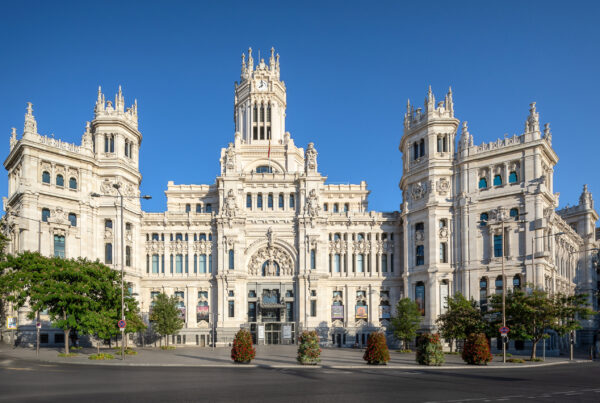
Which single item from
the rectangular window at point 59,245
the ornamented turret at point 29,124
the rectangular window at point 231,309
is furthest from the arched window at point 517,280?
the ornamented turret at point 29,124

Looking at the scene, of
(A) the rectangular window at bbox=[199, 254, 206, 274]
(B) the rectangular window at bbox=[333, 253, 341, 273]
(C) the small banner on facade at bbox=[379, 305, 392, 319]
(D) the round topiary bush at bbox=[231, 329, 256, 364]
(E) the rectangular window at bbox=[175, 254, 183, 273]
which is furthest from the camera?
(B) the rectangular window at bbox=[333, 253, 341, 273]

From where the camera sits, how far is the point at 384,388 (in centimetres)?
3025

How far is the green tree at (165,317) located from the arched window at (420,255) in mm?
34861

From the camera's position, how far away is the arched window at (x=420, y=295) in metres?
81.2

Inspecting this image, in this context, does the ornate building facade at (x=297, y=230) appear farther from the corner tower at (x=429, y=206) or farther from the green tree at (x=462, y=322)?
the green tree at (x=462, y=322)

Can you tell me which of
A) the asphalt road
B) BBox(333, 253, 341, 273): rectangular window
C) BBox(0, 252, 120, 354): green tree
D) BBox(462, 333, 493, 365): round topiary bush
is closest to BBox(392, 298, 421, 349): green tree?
BBox(333, 253, 341, 273): rectangular window

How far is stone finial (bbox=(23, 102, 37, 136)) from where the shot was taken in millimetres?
73812

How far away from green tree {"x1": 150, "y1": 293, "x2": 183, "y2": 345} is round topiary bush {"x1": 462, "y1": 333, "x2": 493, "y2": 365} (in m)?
42.6

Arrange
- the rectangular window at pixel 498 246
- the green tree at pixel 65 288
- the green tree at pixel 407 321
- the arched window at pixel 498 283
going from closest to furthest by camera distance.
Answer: the green tree at pixel 65 288
the green tree at pixel 407 321
the arched window at pixel 498 283
the rectangular window at pixel 498 246

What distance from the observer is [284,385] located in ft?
104

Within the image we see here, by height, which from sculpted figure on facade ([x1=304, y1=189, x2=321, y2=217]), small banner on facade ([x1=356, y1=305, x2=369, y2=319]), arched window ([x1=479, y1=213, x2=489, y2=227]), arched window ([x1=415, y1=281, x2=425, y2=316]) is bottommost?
small banner on facade ([x1=356, y1=305, x2=369, y2=319])

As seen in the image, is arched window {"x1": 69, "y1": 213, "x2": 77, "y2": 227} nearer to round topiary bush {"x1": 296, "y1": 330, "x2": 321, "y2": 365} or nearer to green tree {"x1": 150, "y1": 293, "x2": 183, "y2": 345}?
green tree {"x1": 150, "y1": 293, "x2": 183, "y2": 345}

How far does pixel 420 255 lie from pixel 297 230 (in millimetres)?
19093

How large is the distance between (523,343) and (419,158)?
1132 inches
